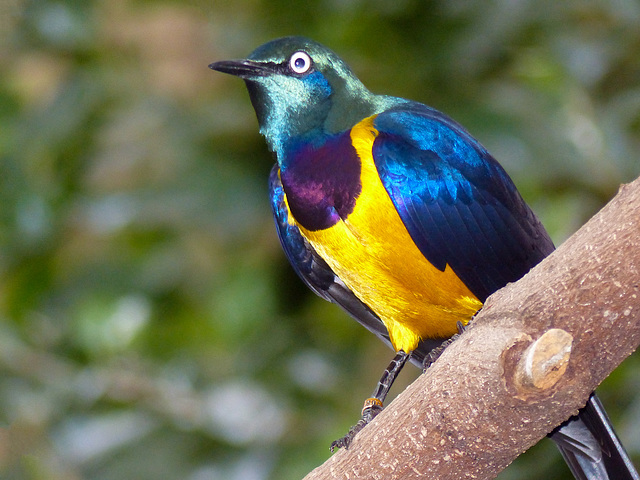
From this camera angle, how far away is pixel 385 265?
3115 millimetres

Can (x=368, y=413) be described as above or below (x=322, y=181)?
below

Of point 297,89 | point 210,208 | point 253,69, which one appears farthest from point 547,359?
point 210,208

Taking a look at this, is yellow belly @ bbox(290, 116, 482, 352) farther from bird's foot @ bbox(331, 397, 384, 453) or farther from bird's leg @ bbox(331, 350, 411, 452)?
bird's foot @ bbox(331, 397, 384, 453)

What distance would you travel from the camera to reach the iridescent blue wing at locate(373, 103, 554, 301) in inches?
119

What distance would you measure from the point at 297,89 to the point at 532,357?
1586mm

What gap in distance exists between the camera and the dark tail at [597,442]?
119 inches

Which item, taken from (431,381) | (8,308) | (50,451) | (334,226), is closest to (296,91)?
(334,226)

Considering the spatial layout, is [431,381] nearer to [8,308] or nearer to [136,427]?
[136,427]

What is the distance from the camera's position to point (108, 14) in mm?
5629

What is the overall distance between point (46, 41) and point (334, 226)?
8.47 ft

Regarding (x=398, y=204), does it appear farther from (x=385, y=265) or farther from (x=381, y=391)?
(x=381, y=391)

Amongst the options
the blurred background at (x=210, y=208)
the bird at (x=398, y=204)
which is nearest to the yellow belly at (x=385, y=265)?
the bird at (x=398, y=204)

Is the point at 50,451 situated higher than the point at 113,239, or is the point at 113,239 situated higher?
the point at 113,239

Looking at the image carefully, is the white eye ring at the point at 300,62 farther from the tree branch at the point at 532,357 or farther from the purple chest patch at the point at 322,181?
the tree branch at the point at 532,357
